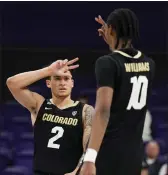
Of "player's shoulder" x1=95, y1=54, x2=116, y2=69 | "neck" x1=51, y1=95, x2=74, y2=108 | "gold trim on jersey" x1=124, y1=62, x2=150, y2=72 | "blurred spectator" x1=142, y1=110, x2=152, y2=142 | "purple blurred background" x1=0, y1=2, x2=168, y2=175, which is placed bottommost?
"blurred spectator" x1=142, y1=110, x2=152, y2=142

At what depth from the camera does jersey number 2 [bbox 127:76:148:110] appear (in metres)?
3.51

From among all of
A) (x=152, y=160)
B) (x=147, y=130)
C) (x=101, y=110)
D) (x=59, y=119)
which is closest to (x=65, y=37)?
(x=147, y=130)

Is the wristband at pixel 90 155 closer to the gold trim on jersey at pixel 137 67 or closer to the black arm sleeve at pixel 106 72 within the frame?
the black arm sleeve at pixel 106 72

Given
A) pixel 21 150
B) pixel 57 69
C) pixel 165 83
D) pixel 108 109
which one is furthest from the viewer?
pixel 165 83

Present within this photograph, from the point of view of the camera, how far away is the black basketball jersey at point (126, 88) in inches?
134

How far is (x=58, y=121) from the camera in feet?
15.8

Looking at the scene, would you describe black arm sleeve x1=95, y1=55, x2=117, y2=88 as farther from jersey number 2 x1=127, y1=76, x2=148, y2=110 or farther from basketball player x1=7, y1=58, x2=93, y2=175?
basketball player x1=7, y1=58, x2=93, y2=175

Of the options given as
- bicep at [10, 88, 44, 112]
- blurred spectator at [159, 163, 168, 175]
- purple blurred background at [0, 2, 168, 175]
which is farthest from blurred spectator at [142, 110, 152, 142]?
bicep at [10, 88, 44, 112]

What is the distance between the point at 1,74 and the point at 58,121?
6934mm

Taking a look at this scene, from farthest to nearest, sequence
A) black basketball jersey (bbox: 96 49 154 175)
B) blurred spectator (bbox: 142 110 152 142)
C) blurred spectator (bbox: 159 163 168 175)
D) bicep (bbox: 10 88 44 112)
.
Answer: blurred spectator (bbox: 142 110 152 142) < blurred spectator (bbox: 159 163 168 175) < bicep (bbox: 10 88 44 112) < black basketball jersey (bbox: 96 49 154 175)

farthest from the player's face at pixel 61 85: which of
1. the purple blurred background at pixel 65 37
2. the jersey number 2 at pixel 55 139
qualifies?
the purple blurred background at pixel 65 37

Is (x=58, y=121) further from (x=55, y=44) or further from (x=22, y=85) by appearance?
(x=55, y=44)

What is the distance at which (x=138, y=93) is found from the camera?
3537mm

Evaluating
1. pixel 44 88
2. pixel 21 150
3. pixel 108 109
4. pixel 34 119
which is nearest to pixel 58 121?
pixel 34 119
